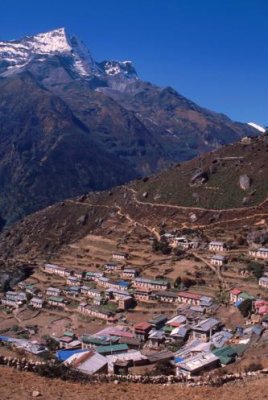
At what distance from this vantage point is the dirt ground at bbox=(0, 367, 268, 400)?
824 inches

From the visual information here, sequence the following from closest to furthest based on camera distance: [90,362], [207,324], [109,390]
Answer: [109,390] < [90,362] < [207,324]

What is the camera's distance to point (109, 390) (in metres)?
22.2

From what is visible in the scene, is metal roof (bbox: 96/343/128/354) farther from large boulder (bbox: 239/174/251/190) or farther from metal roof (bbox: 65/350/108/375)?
large boulder (bbox: 239/174/251/190)

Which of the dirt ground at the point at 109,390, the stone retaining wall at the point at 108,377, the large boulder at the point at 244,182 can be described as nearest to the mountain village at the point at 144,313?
the stone retaining wall at the point at 108,377

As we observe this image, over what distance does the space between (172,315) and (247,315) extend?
10278mm

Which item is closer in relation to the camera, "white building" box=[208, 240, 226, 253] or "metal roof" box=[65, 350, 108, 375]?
"metal roof" box=[65, 350, 108, 375]

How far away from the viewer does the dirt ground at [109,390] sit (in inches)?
824

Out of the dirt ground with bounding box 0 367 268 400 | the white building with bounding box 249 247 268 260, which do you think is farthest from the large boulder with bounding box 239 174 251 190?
the dirt ground with bounding box 0 367 268 400

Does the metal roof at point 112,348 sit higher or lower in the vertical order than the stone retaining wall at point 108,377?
lower

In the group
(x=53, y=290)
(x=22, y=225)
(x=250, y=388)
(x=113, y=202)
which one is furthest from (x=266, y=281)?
(x=22, y=225)

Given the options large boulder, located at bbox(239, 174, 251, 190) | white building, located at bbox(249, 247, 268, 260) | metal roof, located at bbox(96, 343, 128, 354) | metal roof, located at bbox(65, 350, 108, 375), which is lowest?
metal roof, located at bbox(96, 343, 128, 354)

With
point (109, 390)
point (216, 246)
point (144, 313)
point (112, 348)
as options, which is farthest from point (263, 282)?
point (109, 390)

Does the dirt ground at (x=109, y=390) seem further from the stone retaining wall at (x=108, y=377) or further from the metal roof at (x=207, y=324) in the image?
the metal roof at (x=207, y=324)

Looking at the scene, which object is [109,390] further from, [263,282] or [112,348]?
[263,282]
